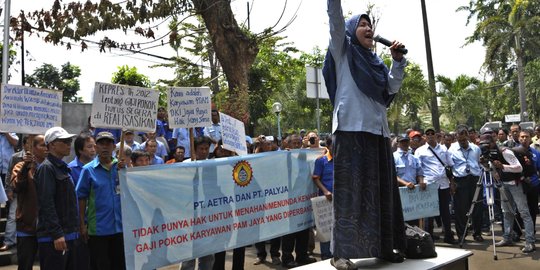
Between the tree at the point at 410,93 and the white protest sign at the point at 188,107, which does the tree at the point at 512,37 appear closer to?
the tree at the point at 410,93

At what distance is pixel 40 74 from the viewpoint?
3869 centimetres

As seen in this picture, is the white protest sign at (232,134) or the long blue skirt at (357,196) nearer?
the long blue skirt at (357,196)

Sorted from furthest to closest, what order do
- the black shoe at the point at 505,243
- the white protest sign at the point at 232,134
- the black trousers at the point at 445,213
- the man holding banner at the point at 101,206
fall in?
the black trousers at the point at 445,213 < the black shoe at the point at 505,243 < the white protest sign at the point at 232,134 < the man holding banner at the point at 101,206

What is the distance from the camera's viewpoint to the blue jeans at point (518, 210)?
27.1ft

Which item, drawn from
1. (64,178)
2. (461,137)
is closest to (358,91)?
(64,178)

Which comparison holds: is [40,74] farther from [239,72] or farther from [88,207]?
[88,207]

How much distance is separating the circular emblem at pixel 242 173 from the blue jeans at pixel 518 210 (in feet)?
14.4

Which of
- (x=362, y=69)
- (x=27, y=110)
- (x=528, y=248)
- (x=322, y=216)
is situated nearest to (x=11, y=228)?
(x=27, y=110)

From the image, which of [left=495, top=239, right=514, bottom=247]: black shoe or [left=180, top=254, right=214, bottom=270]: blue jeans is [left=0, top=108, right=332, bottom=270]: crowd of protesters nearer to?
[left=180, top=254, right=214, bottom=270]: blue jeans

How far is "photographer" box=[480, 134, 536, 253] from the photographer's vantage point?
8180mm

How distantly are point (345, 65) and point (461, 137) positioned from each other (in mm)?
5870

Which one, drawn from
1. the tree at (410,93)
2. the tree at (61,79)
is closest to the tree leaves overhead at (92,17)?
the tree at (410,93)

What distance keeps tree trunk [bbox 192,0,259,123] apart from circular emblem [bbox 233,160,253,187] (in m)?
5.29

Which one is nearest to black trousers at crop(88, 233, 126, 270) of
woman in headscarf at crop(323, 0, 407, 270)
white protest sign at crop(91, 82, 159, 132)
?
white protest sign at crop(91, 82, 159, 132)
